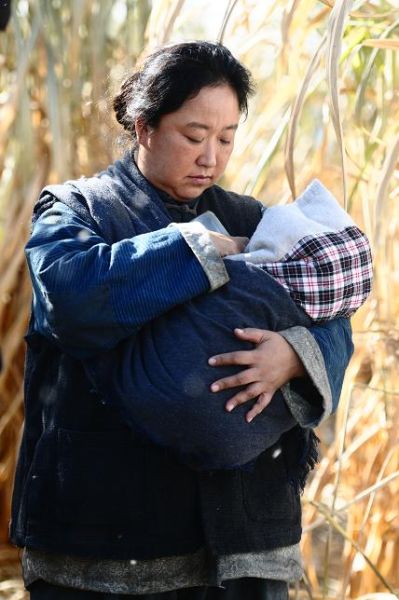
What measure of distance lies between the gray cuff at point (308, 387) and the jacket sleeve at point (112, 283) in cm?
14

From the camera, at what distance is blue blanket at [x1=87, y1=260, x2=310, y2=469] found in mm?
1473

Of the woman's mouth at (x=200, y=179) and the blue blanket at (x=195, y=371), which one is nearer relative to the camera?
the blue blanket at (x=195, y=371)

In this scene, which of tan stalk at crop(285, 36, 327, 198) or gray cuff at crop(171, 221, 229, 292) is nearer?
gray cuff at crop(171, 221, 229, 292)

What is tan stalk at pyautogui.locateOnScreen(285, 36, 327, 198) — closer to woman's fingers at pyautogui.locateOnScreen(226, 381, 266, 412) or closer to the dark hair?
the dark hair

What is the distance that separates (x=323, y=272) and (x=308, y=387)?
0.54 feet

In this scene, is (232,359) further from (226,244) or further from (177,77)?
(177,77)

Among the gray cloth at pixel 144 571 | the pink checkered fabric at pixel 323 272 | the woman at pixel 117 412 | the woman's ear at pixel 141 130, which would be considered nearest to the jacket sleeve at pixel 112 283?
the woman at pixel 117 412

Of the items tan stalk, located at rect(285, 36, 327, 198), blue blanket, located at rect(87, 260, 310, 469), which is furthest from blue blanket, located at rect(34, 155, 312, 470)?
tan stalk, located at rect(285, 36, 327, 198)

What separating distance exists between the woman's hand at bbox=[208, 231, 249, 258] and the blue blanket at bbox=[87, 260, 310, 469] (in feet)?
0.09

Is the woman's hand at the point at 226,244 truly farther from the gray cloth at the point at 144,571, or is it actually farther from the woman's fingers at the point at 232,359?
the gray cloth at the point at 144,571

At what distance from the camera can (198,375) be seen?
1.48 m

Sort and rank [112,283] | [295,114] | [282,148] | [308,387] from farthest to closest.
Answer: [282,148], [295,114], [308,387], [112,283]

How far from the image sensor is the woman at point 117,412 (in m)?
1.48

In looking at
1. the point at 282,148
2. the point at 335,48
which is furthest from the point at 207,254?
the point at 282,148
